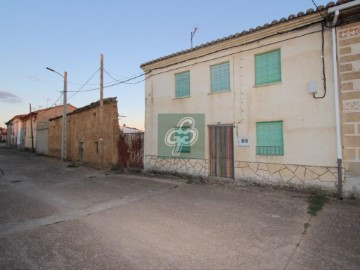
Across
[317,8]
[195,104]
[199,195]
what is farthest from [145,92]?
[317,8]

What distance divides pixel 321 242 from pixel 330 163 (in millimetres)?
3988

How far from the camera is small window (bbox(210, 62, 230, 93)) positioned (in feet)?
31.6

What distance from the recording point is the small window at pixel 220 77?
31.6ft

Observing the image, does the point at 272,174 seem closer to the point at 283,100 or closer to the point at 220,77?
the point at 283,100

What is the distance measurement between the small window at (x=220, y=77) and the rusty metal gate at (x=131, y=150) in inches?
209

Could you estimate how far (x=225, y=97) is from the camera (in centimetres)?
959

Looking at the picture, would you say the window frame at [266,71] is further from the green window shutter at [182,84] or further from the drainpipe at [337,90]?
the green window shutter at [182,84]

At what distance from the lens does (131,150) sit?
1364 cm

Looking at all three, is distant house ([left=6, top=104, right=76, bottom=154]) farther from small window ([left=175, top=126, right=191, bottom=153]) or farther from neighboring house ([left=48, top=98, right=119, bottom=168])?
small window ([left=175, top=126, right=191, bottom=153])

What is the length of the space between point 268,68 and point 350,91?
9.17 ft

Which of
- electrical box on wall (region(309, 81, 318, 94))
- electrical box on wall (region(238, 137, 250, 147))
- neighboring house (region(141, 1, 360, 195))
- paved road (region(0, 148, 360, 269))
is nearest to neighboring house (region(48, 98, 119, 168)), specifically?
neighboring house (region(141, 1, 360, 195))

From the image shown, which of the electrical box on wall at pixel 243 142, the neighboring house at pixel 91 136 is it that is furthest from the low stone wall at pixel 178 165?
the neighboring house at pixel 91 136

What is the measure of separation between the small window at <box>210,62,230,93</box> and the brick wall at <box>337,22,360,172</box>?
3950mm

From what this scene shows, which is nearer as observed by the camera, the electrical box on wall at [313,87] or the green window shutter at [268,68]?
the electrical box on wall at [313,87]
